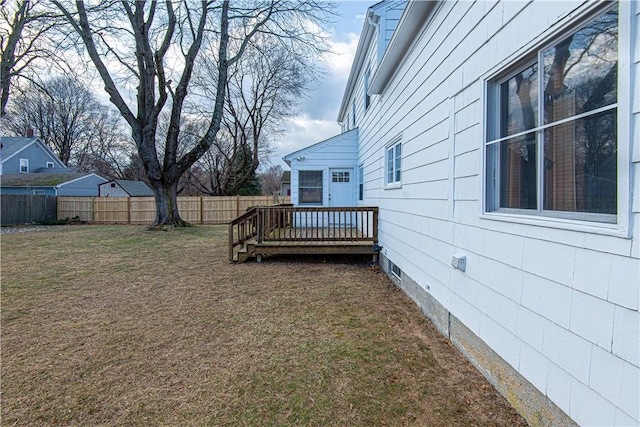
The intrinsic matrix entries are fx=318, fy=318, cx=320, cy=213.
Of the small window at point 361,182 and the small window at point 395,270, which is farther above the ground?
the small window at point 361,182

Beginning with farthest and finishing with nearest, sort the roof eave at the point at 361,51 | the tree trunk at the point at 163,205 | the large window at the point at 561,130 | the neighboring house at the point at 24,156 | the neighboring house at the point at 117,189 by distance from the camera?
the neighboring house at the point at 117,189 < the neighboring house at the point at 24,156 < the tree trunk at the point at 163,205 < the roof eave at the point at 361,51 < the large window at the point at 561,130

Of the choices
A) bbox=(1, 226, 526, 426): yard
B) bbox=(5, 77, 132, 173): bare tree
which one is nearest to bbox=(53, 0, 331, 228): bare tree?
bbox=(1, 226, 526, 426): yard

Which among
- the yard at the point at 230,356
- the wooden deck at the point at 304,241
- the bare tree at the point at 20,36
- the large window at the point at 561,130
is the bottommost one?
the yard at the point at 230,356

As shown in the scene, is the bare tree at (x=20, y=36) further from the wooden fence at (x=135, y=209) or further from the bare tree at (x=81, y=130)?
the bare tree at (x=81, y=130)

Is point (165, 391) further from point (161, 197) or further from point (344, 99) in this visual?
point (161, 197)

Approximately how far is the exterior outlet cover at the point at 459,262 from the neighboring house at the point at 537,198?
0.05 feet

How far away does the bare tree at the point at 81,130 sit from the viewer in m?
32.7

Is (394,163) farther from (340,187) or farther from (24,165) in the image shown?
(24,165)

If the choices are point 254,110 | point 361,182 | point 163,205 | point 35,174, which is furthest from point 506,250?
point 35,174

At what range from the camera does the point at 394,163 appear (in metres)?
5.87

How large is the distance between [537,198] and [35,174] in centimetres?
3359

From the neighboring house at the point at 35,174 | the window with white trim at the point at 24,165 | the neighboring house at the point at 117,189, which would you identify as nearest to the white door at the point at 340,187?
the neighboring house at the point at 117,189

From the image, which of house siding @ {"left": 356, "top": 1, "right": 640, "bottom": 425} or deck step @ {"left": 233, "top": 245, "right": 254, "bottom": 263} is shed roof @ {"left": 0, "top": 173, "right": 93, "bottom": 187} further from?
house siding @ {"left": 356, "top": 1, "right": 640, "bottom": 425}

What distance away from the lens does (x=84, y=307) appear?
14.5ft
